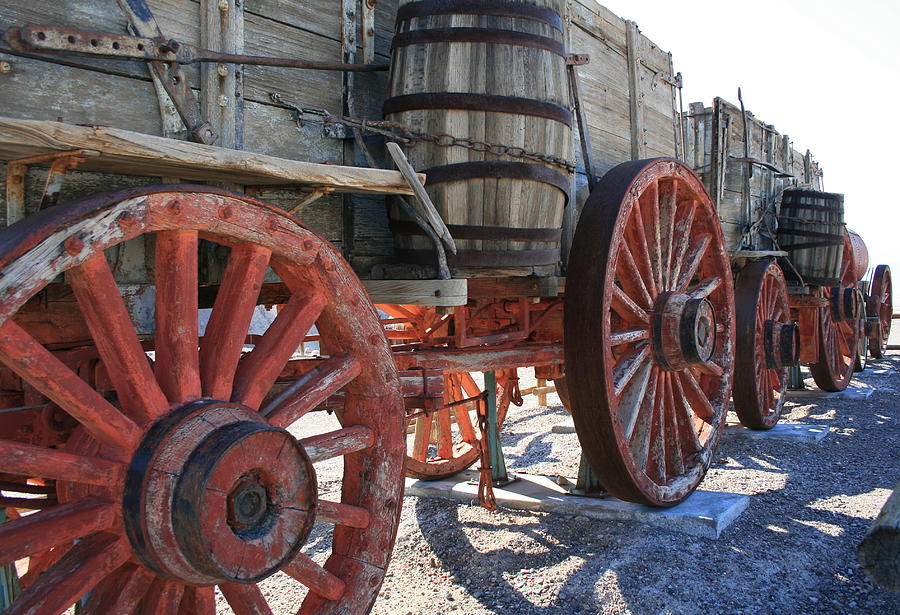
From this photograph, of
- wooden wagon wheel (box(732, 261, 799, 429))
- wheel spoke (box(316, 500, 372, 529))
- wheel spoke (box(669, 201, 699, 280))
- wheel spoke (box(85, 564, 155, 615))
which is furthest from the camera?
wooden wagon wheel (box(732, 261, 799, 429))

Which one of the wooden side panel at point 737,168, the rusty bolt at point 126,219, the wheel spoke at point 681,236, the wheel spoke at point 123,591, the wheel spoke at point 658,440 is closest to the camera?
the rusty bolt at point 126,219

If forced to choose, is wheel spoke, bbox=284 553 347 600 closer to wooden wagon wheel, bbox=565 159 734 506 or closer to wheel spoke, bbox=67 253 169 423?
wheel spoke, bbox=67 253 169 423

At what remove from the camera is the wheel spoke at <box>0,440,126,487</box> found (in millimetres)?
1580

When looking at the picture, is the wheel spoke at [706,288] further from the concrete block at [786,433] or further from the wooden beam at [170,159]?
the wooden beam at [170,159]

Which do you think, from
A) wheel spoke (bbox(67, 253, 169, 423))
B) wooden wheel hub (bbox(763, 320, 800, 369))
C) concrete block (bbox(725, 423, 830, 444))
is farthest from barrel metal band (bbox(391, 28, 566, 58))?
concrete block (bbox(725, 423, 830, 444))

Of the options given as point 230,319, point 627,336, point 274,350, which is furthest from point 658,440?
point 230,319

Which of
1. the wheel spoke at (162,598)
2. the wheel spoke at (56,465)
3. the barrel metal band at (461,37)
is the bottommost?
the wheel spoke at (162,598)

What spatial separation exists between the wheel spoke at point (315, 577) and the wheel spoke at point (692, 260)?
8.57ft

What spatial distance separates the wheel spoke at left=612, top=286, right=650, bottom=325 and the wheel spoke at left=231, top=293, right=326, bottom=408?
1691 millimetres

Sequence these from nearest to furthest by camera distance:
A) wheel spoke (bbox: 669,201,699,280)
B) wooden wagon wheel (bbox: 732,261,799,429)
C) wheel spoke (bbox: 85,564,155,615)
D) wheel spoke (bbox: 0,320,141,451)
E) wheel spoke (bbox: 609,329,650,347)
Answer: wheel spoke (bbox: 0,320,141,451) → wheel spoke (bbox: 85,564,155,615) → wheel spoke (bbox: 609,329,650,347) → wheel spoke (bbox: 669,201,699,280) → wooden wagon wheel (bbox: 732,261,799,429)

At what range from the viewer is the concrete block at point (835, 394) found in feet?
26.1

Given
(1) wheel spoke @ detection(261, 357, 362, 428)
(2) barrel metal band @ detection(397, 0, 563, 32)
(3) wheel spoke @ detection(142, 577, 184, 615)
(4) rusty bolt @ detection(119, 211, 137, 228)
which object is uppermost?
(2) barrel metal band @ detection(397, 0, 563, 32)

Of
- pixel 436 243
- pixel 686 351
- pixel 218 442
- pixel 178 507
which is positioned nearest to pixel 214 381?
pixel 218 442

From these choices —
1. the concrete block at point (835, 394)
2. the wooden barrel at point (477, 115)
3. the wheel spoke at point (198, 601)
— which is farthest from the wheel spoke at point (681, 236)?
the concrete block at point (835, 394)
